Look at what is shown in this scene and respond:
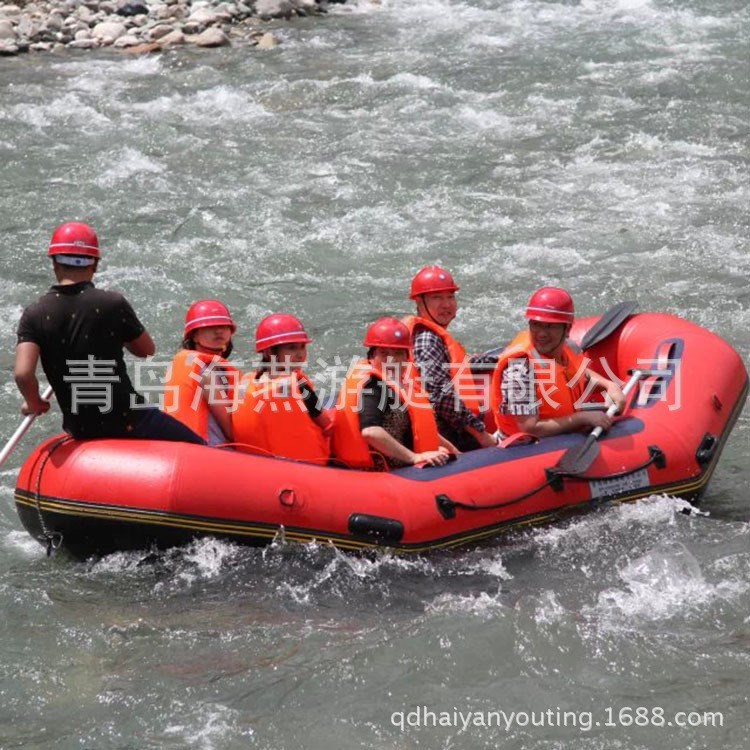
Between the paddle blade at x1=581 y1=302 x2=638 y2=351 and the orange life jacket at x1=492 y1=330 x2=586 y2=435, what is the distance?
0.79 m

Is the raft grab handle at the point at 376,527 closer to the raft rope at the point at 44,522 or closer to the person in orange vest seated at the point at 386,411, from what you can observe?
the person in orange vest seated at the point at 386,411

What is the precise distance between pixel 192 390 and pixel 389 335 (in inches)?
38.8

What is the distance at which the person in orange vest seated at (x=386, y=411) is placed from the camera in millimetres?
6496

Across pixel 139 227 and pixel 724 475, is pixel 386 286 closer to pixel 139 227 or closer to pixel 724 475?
pixel 139 227

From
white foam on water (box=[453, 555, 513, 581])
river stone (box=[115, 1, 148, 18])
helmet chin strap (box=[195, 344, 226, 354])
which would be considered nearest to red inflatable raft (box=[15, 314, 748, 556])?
white foam on water (box=[453, 555, 513, 581])

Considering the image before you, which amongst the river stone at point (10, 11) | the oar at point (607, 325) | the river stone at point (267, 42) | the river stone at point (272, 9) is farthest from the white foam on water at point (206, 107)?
the oar at point (607, 325)

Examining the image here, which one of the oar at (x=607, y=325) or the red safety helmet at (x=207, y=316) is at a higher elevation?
the red safety helmet at (x=207, y=316)

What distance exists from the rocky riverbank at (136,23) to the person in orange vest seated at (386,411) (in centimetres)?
913

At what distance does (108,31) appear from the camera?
49.6 ft

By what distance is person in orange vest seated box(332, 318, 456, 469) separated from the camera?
21.3ft

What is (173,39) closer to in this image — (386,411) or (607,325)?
(607,325)

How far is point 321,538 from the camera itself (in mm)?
6371

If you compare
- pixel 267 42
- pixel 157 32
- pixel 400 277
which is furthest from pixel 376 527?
pixel 157 32

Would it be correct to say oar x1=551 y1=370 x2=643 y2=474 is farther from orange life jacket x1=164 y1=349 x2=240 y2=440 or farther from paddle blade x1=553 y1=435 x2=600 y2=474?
orange life jacket x1=164 y1=349 x2=240 y2=440
